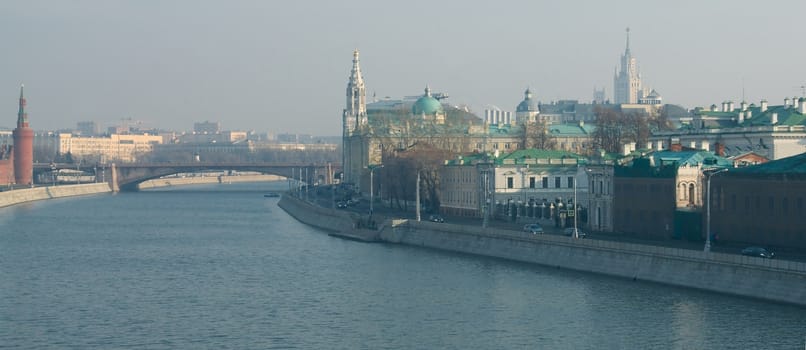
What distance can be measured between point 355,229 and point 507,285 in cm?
3013

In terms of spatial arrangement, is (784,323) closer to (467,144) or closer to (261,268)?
(261,268)

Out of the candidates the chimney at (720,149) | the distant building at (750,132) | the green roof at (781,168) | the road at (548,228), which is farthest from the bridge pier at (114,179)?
the green roof at (781,168)

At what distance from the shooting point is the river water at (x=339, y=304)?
40.7 metres

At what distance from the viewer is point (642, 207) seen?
65438mm

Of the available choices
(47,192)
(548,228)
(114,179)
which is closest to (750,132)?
(548,228)

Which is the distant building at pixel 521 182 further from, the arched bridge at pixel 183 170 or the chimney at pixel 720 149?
the arched bridge at pixel 183 170

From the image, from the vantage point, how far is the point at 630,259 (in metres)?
53.2

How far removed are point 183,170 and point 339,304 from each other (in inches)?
4590

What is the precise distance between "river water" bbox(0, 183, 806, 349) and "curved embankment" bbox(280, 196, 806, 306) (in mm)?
514

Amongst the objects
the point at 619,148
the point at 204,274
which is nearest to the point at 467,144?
the point at 619,148

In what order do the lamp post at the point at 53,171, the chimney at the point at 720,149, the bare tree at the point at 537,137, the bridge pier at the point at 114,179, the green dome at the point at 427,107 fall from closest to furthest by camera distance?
1. the chimney at the point at 720,149
2. the bare tree at the point at 537,137
3. the green dome at the point at 427,107
4. the bridge pier at the point at 114,179
5. the lamp post at the point at 53,171

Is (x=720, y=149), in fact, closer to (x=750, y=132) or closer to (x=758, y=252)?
(x=750, y=132)

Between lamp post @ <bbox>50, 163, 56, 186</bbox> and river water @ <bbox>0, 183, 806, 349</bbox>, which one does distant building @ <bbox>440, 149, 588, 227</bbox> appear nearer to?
river water @ <bbox>0, 183, 806, 349</bbox>

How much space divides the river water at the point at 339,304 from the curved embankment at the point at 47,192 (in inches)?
2113
